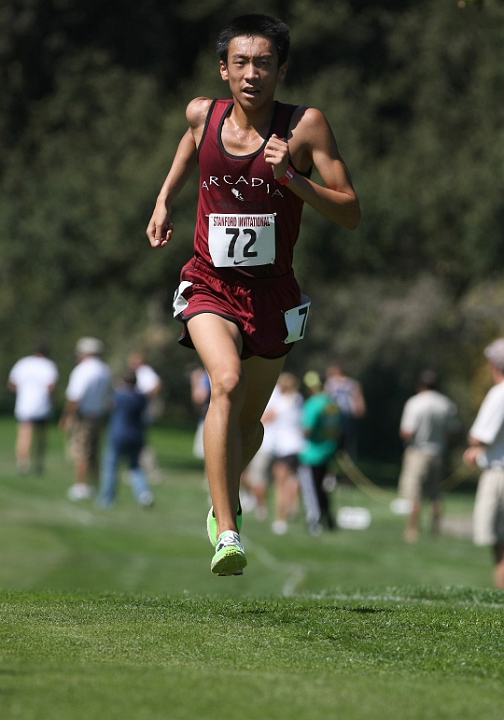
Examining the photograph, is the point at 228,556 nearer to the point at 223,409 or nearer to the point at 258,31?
the point at 223,409

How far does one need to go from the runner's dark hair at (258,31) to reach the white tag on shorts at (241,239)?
742 mm

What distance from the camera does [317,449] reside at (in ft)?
58.7

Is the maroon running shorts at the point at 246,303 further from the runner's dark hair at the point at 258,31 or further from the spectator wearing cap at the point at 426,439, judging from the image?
the spectator wearing cap at the point at 426,439

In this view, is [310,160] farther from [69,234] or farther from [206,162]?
[69,234]

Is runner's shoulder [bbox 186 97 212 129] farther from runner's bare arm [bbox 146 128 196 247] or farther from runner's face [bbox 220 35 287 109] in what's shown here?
runner's face [bbox 220 35 287 109]

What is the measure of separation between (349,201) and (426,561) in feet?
33.8

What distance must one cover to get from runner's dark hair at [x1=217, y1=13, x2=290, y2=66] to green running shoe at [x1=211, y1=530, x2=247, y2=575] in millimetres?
2185

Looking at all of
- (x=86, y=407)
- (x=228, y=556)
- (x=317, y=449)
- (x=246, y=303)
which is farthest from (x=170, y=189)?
(x=86, y=407)

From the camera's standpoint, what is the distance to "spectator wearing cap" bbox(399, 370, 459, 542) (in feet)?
60.3

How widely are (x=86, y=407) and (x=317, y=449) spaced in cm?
412

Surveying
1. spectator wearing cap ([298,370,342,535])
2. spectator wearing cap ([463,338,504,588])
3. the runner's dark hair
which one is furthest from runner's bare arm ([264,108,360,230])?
spectator wearing cap ([298,370,342,535])

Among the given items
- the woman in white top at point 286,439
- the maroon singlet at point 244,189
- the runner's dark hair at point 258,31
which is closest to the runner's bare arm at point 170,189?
the maroon singlet at point 244,189

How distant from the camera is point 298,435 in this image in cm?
1911

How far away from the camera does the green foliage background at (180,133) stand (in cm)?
2959
